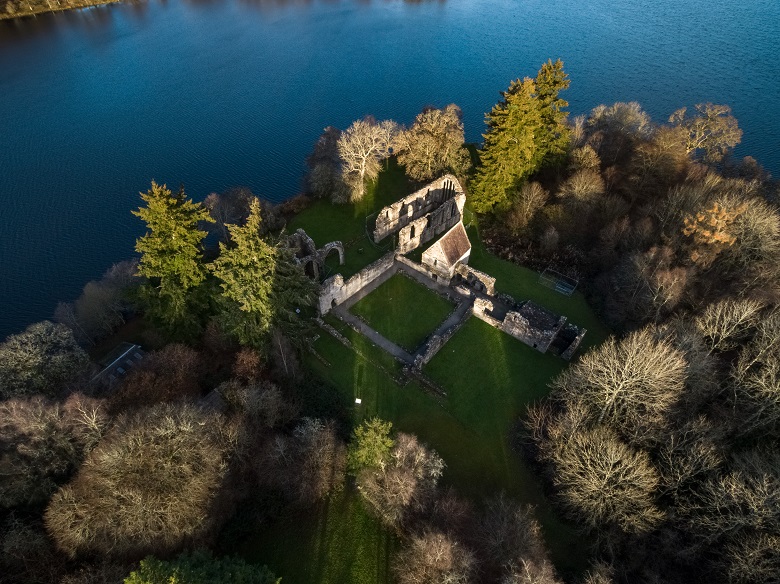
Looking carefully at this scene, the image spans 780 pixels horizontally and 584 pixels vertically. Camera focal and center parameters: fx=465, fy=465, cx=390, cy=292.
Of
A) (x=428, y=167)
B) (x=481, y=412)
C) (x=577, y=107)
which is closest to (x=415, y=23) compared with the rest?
(x=577, y=107)

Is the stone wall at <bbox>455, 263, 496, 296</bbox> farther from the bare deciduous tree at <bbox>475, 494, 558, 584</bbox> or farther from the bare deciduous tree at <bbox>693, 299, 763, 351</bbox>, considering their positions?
the bare deciduous tree at <bbox>475, 494, 558, 584</bbox>

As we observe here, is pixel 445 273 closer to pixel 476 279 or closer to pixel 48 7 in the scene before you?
pixel 476 279

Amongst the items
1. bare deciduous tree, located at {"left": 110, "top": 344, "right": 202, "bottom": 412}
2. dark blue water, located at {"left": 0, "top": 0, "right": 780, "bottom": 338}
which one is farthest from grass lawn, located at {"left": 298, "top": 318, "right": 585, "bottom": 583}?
dark blue water, located at {"left": 0, "top": 0, "right": 780, "bottom": 338}

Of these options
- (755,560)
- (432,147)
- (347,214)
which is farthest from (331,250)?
(755,560)

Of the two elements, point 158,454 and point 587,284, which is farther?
point 587,284

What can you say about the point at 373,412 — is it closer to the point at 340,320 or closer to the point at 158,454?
the point at 340,320

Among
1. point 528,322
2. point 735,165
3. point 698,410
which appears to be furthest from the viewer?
point 735,165

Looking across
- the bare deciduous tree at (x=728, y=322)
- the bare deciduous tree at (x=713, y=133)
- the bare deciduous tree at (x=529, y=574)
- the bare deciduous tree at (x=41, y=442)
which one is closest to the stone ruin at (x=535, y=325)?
the bare deciduous tree at (x=728, y=322)
